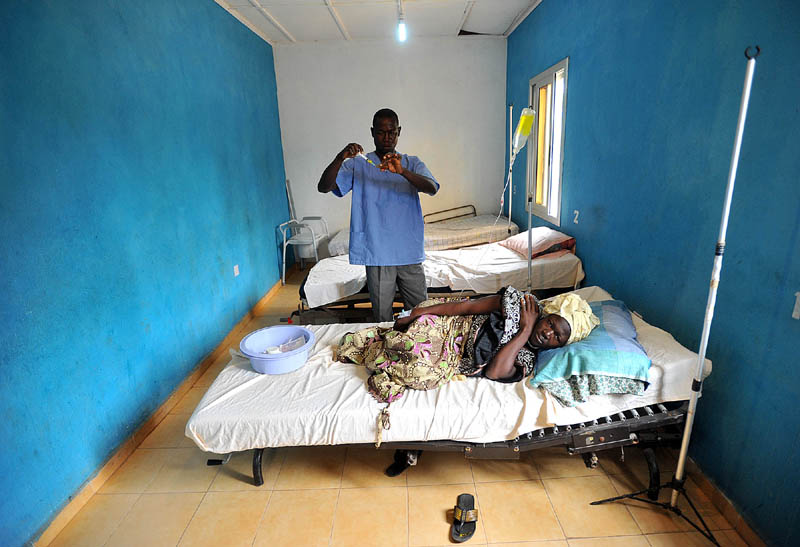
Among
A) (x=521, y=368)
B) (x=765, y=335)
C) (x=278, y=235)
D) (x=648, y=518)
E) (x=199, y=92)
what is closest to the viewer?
(x=765, y=335)

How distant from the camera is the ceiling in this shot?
3783 millimetres

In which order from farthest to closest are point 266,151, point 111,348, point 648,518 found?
point 266,151 → point 111,348 → point 648,518

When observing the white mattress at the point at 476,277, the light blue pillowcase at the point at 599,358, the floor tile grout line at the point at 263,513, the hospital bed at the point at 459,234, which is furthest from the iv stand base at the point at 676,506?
the hospital bed at the point at 459,234

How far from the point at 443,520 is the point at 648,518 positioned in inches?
32.4

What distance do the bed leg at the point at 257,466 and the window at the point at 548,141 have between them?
2.49 metres

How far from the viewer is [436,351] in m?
1.98

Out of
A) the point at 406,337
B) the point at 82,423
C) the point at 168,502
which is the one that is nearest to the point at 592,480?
the point at 406,337

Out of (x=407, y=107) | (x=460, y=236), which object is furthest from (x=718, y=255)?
(x=407, y=107)

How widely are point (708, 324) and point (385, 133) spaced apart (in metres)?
1.80

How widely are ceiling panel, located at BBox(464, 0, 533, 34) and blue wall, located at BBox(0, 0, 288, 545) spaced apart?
2.38m

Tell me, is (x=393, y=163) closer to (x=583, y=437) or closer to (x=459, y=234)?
(x=583, y=437)

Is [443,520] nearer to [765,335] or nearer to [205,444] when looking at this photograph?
[205,444]

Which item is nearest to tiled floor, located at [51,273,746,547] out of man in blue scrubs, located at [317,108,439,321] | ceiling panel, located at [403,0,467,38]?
man in blue scrubs, located at [317,108,439,321]

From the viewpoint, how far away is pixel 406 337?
6.36 ft
